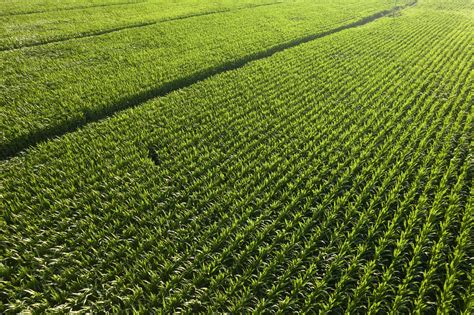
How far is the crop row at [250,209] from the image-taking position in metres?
5.02

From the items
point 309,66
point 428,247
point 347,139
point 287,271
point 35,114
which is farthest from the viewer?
point 309,66

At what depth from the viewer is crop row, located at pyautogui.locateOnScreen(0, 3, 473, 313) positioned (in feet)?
16.5

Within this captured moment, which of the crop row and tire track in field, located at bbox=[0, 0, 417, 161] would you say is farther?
tire track in field, located at bbox=[0, 0, 417, 161]

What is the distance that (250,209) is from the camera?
6.60 m

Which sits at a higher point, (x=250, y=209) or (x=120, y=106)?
(x=120, y=106)

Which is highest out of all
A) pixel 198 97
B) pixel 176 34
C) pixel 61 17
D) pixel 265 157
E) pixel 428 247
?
pixel 61 17

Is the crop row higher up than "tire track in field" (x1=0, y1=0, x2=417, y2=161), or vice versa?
"tire track in field" (x1=0, y1=0, x2=417, y2=161)

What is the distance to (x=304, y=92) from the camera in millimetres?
12711

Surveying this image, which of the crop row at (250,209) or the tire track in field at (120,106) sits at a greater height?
the tire track in field at (120,106)

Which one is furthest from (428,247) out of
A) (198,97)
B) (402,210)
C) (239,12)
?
(239,12)

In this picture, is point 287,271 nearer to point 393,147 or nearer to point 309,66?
point 393,147

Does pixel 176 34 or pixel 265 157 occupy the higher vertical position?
pixel 176 34

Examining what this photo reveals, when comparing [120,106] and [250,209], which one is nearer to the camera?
[250,209]

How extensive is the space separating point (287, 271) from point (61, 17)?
3059 centimetres
